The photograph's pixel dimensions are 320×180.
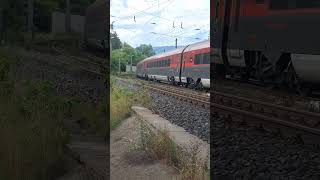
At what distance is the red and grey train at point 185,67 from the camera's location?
19.1 metres

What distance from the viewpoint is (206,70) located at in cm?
1869

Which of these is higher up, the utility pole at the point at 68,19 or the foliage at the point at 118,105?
the utility pole at the point at 68,19

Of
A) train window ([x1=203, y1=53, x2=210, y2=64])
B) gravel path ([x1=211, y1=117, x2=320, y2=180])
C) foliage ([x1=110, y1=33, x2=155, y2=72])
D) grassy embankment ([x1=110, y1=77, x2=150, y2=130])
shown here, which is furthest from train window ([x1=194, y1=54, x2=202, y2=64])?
foliage ([x1=110, y1=33, x2=155, y2=72])

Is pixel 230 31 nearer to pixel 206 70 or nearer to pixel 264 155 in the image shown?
pixel 206 70

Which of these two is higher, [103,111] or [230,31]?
[230,31]

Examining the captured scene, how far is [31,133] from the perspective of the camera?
5797 mm

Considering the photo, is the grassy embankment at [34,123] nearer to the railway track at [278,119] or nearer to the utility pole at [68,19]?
the utility pole at [68,19]

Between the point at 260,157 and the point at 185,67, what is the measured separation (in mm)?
15366

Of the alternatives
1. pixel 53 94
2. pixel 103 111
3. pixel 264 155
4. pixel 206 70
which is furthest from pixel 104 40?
pixel 206 70

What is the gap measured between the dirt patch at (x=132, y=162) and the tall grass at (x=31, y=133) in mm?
673

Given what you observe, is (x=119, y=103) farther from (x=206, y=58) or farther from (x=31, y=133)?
(x=206, y=58)

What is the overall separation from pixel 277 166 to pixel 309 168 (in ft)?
1.26

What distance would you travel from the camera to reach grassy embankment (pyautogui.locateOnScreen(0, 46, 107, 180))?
5.18m

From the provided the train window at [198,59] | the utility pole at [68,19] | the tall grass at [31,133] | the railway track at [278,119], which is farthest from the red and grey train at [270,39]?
the tall grass at [31,133]
